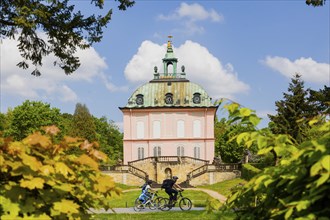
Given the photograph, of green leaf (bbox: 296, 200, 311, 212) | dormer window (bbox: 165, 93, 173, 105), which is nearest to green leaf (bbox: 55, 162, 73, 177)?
green leaf (bbox: 296, 200, 311, 212)

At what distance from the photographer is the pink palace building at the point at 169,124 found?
5194 cm

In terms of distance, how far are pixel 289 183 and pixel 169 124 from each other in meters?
49.7

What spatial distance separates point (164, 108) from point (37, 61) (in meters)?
39.3

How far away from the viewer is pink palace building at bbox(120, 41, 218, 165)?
170ft

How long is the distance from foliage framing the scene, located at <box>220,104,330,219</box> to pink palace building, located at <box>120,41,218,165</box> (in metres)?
48.1

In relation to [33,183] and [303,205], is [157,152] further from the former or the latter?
[303,205]

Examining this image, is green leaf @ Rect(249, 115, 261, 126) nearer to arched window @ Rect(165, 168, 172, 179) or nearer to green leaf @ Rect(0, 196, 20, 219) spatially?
green leaf @ Rect(0, 196, 20, 219)

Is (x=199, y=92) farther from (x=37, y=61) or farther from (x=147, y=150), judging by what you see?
(x=37, y=61)

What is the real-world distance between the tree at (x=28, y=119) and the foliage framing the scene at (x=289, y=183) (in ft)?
179

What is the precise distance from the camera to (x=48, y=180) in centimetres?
311

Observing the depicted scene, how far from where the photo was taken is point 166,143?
52094 mm

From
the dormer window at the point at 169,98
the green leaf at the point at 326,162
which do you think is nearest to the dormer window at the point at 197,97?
the dormer window at the point at 169,98

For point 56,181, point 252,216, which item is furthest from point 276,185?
point 56,181

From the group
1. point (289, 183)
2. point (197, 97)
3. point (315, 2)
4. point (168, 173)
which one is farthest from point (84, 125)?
point (289, 183)
